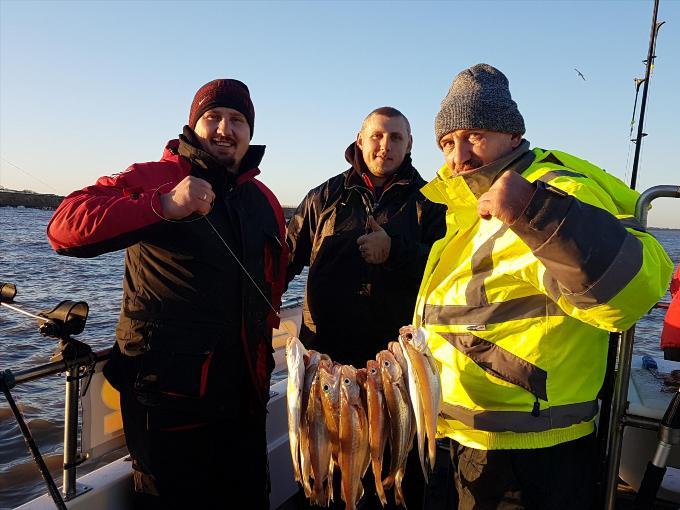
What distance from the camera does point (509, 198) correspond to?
1808 mm

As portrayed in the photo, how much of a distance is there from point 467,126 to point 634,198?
0.80 meters

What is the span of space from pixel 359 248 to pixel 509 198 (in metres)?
1.73

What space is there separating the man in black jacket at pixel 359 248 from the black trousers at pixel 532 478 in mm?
1225

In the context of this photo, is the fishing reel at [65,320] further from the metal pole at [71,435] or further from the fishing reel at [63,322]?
the metal pole at [71,435]

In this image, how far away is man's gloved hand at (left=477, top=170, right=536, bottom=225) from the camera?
1800 millimetres

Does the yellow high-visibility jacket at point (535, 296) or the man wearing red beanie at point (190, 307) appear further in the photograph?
the man wearing red beanie at point (190, 307)

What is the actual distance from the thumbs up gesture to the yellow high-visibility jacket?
2.32 feet

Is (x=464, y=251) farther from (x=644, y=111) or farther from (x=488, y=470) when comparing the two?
(x=644, y=111)

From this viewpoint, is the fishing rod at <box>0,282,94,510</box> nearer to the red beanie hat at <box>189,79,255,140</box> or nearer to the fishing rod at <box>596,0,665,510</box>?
the red beanie hat at <box>189,79,255,140</box>

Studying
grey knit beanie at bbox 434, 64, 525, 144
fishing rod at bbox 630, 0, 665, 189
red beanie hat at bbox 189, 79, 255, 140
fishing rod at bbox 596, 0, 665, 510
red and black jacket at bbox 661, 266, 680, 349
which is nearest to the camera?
grey knit beanie at bbox 434, 64, 525, 144

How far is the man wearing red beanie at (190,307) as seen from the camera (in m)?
2.61

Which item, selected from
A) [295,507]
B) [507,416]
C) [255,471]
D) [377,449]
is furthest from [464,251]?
[295,507]

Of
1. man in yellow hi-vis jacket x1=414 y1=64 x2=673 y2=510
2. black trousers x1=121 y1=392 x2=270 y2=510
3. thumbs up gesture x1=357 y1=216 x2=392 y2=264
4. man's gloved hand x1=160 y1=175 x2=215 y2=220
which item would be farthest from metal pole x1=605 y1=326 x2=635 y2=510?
man's gloved hand x1=160 y1=175 x2=215 y2=220

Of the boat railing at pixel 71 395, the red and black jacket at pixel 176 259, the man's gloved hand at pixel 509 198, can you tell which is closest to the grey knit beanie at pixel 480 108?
the man's gloved hand at pixel 509 198
